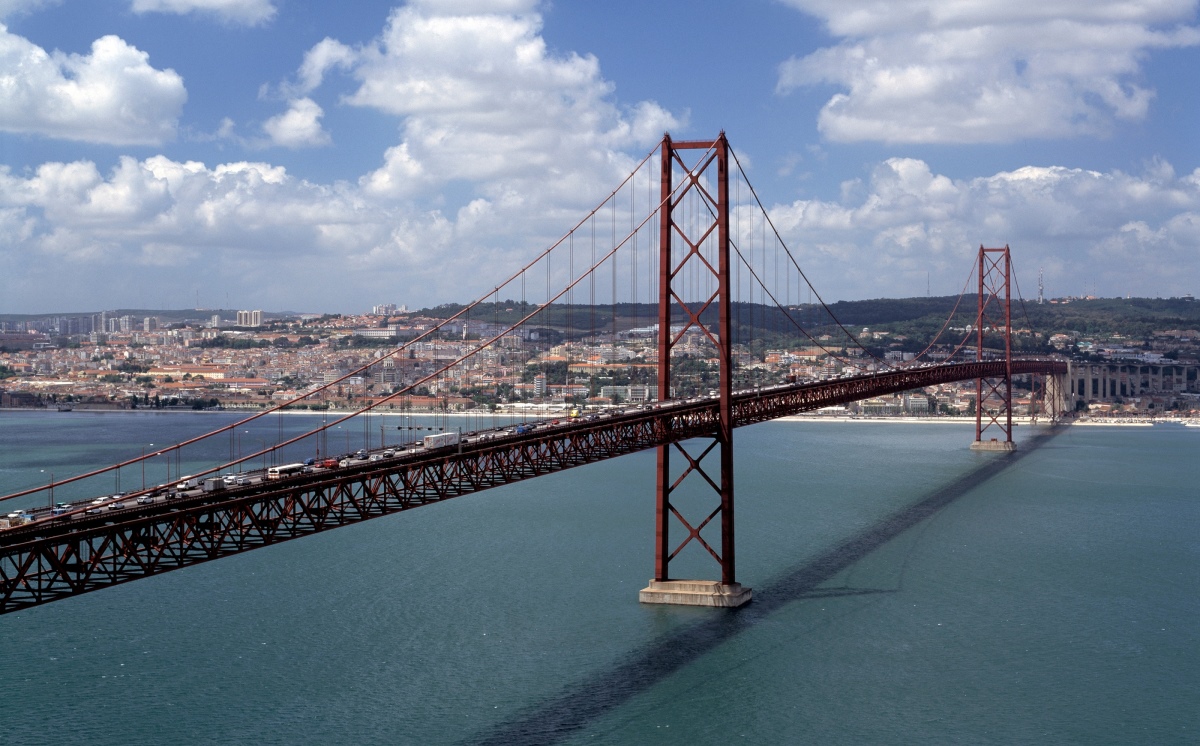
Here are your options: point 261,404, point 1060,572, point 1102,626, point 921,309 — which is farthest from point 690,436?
point 921,309

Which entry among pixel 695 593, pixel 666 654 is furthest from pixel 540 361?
pixel 666 654

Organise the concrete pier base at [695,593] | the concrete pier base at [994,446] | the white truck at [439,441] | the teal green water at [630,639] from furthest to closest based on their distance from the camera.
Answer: the concrete pier base at [994,446] → the concrete pier base at [695,593] → the white truck at [439,441] → the teal green water at [630,639]

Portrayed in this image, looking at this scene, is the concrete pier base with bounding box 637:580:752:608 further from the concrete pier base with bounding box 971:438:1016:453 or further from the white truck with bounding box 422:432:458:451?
the concrete pier base with bounding box 971:438:1016:453

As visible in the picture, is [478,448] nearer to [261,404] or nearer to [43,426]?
[43,426]

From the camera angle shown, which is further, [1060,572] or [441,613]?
[1060,572]

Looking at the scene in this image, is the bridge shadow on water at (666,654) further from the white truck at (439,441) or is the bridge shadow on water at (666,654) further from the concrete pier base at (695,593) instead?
the white truck at (439,441)

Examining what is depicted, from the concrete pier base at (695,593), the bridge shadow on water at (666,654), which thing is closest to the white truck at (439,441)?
the bridge shadow on water at (666,654)
